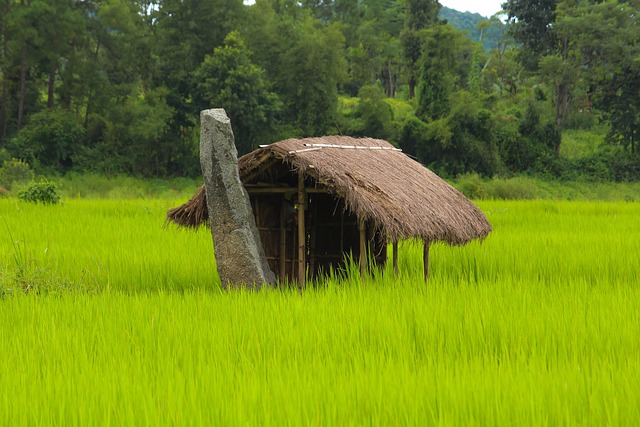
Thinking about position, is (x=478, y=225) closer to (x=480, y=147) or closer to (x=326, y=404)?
(x=326, y=404)

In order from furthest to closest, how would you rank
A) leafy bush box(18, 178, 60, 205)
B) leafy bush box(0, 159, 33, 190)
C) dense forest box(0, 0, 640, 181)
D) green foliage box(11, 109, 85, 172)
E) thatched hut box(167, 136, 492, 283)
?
1. dense forest box(0, 0, 640, 181)
2. green foliage box(11, 109, 85, 172)
3. leafy bush box(0, 159, 33, 190)
4. leafy bush box(18, 178, 60, 205)
5. thatched hut box(167, 136, 492, 283)

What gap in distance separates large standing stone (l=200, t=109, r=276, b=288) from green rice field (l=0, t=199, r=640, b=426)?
2.08ft

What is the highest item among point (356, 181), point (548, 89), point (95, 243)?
point (548, 89)

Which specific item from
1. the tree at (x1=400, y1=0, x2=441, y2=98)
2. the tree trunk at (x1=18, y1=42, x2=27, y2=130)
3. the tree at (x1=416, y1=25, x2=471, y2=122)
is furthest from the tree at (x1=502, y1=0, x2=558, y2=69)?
the tree trunk at (x1=18, y1=42, x2=27, y2=130)

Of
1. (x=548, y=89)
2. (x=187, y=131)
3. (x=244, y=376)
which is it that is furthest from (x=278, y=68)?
(x=244, y=376)

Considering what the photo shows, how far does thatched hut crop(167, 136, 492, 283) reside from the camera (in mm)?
6832

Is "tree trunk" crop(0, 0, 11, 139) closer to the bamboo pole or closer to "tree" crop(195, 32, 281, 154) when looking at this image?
"tree" crop(195, 32, 281, 154)

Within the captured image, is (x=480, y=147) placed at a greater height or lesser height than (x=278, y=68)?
lesser

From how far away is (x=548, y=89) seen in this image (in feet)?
103

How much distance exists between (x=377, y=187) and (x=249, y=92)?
1979cm

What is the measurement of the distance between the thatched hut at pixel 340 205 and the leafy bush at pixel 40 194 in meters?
7.12

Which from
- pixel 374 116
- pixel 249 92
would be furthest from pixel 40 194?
pixel 374 116

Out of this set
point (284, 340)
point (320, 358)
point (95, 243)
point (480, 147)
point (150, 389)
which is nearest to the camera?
point (150, 389)

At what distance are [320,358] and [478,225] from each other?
4317mm
